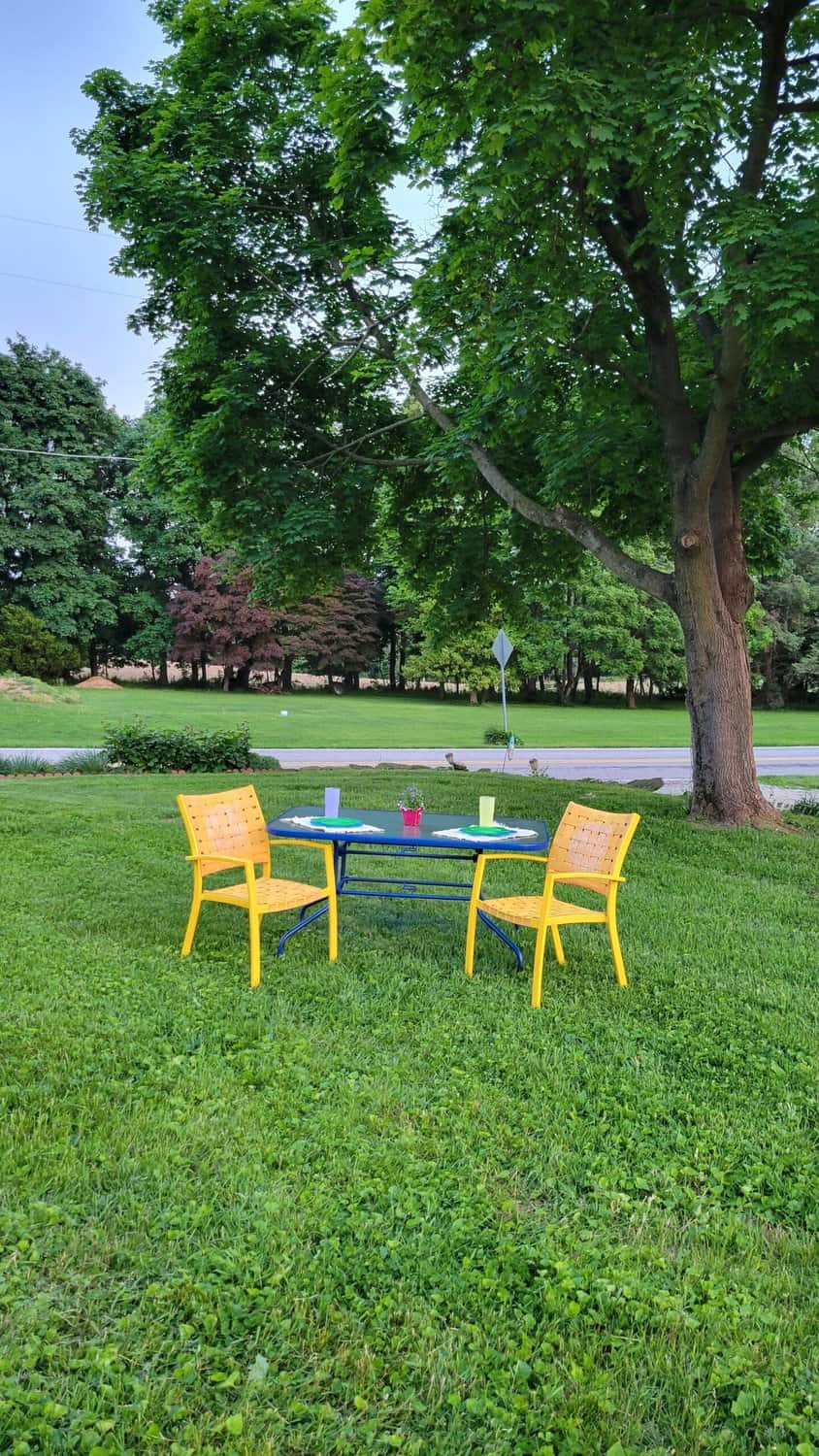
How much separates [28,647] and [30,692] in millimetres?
11850

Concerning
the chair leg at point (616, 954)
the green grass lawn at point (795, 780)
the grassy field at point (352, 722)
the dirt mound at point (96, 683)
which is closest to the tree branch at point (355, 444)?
the chair leg at point (616, 954)

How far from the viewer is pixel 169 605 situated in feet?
159

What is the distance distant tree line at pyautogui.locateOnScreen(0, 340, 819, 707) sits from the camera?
4272 centimetres

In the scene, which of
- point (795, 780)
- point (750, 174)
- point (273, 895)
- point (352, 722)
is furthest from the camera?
point (352, 722)

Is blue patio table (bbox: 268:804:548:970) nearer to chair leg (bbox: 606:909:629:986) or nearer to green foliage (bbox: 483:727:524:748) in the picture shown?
chair leg (bbox: 606:909:629:986)

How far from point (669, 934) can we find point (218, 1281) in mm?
4389

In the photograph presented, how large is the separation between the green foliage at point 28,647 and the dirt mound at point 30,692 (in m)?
7.80

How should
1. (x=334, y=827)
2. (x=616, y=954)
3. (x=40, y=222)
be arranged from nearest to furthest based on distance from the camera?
(x=616, y=954)
(x=334, y=827)
(x=40, y=222)

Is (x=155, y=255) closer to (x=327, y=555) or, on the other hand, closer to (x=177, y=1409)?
(x=327, y=555)

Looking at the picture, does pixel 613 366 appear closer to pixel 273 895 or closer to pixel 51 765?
pixel 273 895

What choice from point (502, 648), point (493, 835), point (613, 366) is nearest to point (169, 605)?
point (502, 648)

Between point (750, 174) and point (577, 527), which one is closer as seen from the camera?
point (750, 174)

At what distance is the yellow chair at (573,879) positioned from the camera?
4836 millimetres

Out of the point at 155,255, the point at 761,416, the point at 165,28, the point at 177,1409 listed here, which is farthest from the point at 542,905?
the point at 165,28
